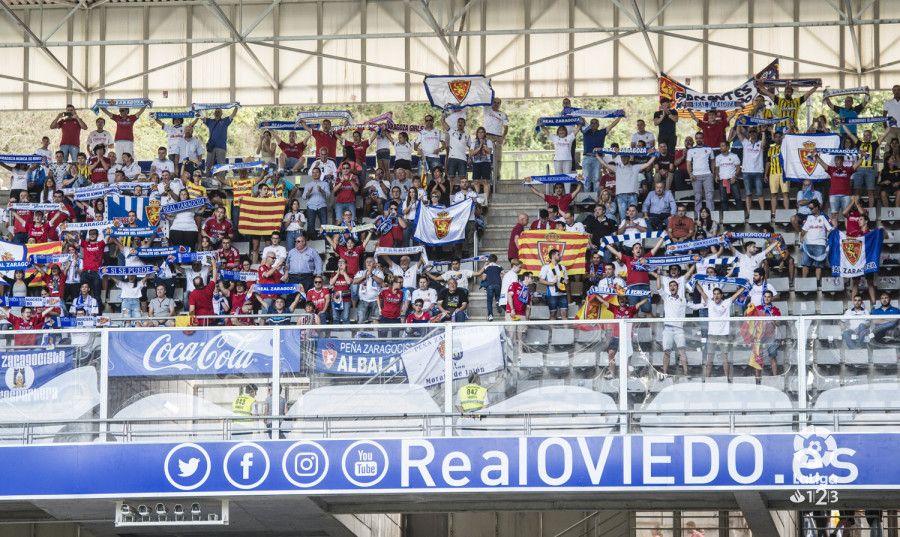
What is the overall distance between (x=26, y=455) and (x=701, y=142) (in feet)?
43.9

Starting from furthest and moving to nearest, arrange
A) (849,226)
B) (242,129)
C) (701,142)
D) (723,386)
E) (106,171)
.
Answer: (242,129), (106,171), (701,142), (849,226), (723,386)

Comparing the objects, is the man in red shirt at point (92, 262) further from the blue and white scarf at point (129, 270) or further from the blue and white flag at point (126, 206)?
the blue and white flag at point (126, 206)

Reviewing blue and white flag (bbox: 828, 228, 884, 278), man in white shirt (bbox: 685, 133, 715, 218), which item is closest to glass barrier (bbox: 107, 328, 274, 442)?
blue and white flag (bbox: 828, 228, 884, 278)

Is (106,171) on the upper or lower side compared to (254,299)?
upper

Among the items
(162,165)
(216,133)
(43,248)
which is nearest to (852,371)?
(43,248)

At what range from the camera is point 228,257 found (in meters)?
25.8

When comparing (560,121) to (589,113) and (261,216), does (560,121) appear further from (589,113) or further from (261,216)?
(261,216)

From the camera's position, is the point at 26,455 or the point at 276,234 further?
the point at 276,234

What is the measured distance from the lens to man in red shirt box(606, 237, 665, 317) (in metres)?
23.5

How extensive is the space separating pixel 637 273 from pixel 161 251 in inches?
305

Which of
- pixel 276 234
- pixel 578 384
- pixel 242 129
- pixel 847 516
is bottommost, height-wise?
pixel 847 516

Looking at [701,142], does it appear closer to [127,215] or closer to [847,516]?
[847,516]

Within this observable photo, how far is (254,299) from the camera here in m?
24.9

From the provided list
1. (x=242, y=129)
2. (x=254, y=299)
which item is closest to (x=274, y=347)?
(x=254, y=299)
